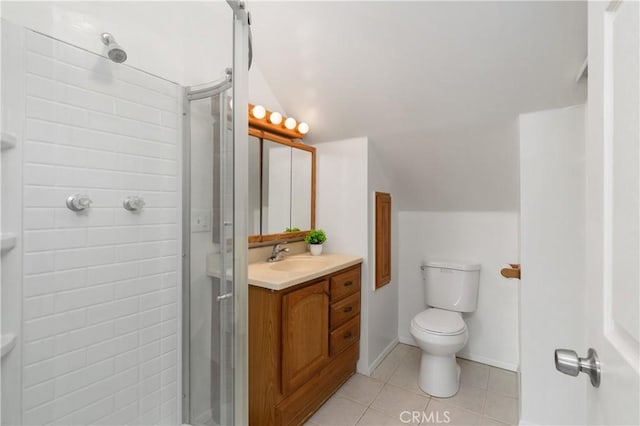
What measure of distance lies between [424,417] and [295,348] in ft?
2.94

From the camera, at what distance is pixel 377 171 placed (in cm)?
233

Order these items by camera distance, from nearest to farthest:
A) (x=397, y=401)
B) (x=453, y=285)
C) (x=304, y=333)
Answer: (x=304, y=333) < (x=397, y=401) < (x=453, y=285)

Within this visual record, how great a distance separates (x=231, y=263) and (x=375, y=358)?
1713 millimetres

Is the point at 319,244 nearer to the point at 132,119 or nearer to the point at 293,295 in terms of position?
the point at 293,295

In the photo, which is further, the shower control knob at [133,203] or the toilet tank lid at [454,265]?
the toilet tank lid at [454,265]

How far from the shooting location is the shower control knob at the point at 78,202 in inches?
41.7

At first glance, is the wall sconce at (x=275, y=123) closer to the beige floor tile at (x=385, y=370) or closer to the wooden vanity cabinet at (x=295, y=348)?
the wooden vanity cabinet at (x=295, y=348)

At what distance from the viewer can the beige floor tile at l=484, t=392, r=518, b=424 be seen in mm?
1725

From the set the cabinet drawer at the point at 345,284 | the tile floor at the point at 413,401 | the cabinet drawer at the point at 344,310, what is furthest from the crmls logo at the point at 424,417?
the cabinet drawer at the point at 345,284

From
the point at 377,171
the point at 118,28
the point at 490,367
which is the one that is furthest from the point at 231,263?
the point at 490,367

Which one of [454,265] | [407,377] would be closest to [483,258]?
[454,265]

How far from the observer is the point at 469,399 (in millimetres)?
1907

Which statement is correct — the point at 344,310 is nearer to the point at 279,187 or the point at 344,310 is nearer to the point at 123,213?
the point at 279,187

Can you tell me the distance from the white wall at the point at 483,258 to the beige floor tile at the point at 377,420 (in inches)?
41.8
